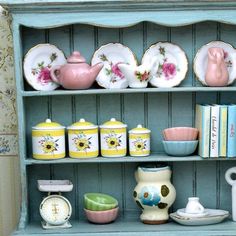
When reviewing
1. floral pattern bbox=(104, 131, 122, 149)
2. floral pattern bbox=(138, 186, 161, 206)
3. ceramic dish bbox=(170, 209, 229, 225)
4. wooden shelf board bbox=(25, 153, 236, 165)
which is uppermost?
floral pattern bbox=(104, 131, 122, 149)

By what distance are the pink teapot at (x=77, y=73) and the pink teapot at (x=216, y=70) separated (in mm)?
481

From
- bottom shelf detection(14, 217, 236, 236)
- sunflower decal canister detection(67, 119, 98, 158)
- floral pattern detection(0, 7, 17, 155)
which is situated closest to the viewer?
bottom shelf detection(14, 217, 236, 236)

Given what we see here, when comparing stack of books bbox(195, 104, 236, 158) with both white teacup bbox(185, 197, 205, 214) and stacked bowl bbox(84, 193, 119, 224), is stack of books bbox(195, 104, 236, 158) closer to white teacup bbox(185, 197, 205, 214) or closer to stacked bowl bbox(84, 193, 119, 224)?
white teacup bbox(185, 197, 205, 214)

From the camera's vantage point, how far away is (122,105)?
8.70 ft

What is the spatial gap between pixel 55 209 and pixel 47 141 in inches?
11.9

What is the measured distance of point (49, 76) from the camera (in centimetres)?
257

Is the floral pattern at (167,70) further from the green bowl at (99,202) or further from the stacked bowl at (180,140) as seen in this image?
the green bowl at (99,202)

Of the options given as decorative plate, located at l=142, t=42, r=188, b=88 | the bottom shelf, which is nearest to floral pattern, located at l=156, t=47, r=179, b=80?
decorative plate, located at l=142, t=42, r=188, b=88

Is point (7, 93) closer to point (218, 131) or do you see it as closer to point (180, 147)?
point (180, 147)

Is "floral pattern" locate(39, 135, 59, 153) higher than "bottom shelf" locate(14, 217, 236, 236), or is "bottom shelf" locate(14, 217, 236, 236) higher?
"floral pattern" locate(39, 135, 59, 153)

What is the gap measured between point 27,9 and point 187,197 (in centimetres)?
114

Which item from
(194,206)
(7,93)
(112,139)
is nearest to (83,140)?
(112,139)

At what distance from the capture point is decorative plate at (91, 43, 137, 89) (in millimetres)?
2584

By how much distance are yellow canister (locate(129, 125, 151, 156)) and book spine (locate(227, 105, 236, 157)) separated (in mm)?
362
